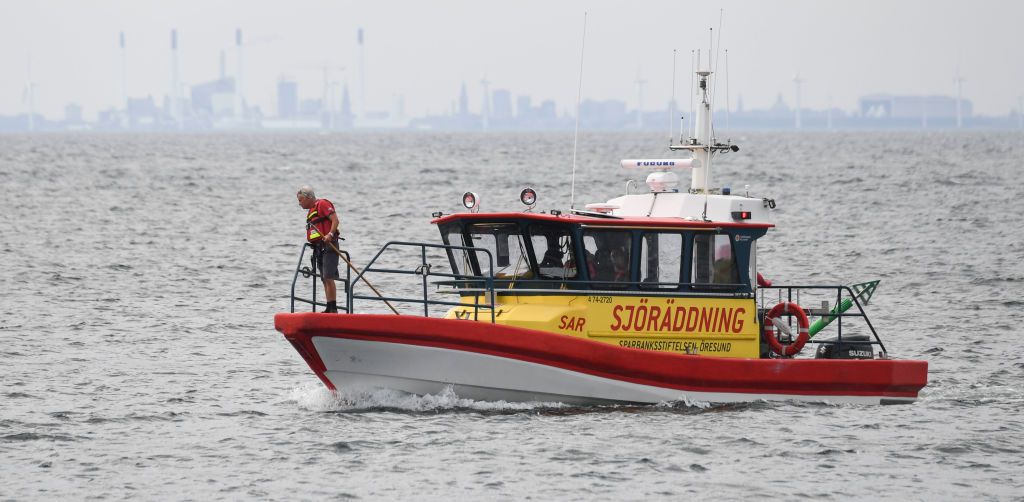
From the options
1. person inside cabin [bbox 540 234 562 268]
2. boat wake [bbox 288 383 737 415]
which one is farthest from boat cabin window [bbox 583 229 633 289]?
boat wake [bbox 288 383 737 415]

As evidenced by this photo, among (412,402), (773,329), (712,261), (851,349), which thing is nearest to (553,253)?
(712,261)

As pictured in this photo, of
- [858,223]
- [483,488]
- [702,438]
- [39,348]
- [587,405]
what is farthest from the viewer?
[858,223]

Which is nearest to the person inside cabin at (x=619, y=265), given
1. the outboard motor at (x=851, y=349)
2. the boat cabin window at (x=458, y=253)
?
the boat cabin window at (x=458, y=253)

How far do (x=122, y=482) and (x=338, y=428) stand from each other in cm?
274

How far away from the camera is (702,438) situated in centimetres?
1538

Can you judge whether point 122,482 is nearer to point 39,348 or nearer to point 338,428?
point 338,428

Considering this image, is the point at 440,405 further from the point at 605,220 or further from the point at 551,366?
the point at 605,220

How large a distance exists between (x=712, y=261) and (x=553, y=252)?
1.88 meters

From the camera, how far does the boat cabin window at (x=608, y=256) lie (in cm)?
1658

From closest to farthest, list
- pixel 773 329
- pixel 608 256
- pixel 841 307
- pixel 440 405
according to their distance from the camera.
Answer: pixel 440 405 < pixel 608 256 < pixel 773 329 < pixel 841 307

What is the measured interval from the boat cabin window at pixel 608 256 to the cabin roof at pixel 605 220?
15 centimetres

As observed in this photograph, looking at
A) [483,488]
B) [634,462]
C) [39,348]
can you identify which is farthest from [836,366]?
[39,348]

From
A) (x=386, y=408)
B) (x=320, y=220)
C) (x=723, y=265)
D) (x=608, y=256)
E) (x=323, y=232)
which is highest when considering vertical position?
(x=320, y=220)

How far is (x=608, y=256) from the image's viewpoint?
16.7 m
